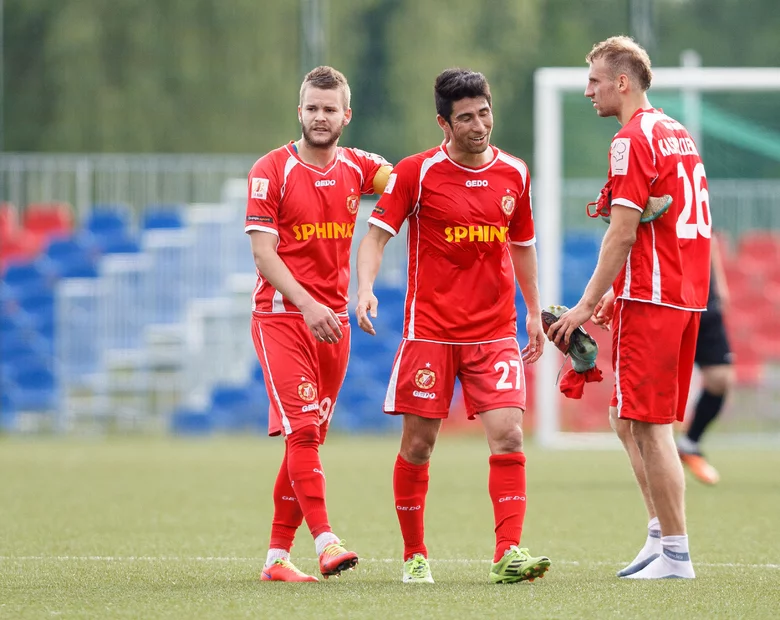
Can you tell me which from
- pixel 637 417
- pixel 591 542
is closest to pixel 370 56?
pixel 591 542

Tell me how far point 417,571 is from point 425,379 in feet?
2.67

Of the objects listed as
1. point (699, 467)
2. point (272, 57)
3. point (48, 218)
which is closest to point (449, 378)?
point (699, 467)

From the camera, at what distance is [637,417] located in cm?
604

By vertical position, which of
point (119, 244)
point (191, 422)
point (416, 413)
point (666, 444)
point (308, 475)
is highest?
point (119, 244)

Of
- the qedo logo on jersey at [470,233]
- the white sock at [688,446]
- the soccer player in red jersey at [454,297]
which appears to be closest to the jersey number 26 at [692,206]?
the soccer player in red jersey at [454,297]

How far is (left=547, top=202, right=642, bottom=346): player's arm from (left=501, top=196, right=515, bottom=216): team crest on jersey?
0.47 m

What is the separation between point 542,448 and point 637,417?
8712 millimetres

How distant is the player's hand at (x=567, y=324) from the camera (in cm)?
605

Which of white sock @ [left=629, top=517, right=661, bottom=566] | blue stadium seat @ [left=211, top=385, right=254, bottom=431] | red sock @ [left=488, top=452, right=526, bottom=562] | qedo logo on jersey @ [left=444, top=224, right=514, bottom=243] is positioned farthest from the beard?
blue stadium seat @ [left=211, top=385, right=254, bottom=431]

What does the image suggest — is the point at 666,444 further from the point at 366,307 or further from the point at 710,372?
the point at 710,372

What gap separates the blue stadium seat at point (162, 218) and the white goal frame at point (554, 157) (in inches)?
207

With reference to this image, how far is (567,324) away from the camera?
20.0 ft

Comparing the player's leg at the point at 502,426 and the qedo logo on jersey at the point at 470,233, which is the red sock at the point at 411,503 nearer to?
the player's leg at the point at 502,426

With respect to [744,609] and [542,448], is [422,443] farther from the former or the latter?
[542,448]
